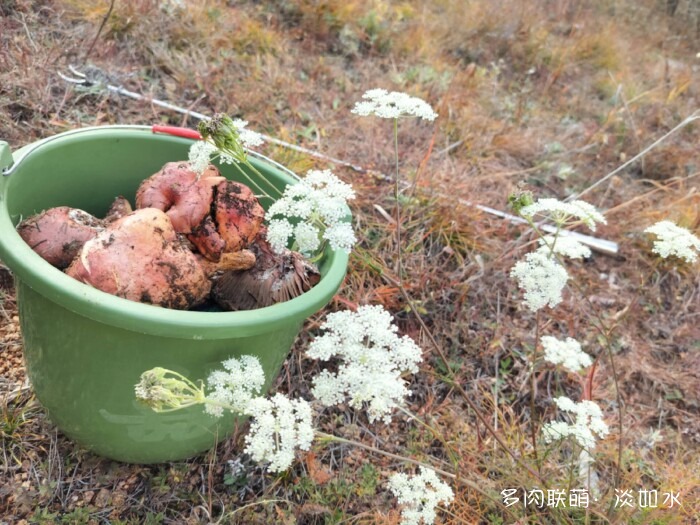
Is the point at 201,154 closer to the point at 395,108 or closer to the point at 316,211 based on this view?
the point at 316,211

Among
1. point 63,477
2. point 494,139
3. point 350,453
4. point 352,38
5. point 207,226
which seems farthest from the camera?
point 352,38

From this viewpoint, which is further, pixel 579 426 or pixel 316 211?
pixel 579 426

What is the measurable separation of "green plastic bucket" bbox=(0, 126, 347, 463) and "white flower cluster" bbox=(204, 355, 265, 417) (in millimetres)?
61

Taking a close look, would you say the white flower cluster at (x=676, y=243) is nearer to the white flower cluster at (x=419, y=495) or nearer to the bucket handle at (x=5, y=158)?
the white flower cluster at (x=419, y=495)

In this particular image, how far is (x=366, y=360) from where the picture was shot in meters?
0.95

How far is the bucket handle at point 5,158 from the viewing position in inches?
43.3

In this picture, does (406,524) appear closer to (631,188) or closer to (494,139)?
(494,139)

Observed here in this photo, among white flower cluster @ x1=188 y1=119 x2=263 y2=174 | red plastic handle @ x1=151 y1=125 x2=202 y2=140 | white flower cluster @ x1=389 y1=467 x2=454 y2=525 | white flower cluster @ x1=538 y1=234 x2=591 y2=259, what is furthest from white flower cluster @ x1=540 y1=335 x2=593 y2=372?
red plastic handle @ x1=151 y1=125 x2=202 y2=140

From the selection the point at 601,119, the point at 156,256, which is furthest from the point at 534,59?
the point at 156,256

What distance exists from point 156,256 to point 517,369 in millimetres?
1410

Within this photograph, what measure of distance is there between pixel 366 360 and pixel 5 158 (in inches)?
32.7

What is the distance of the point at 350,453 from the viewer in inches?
64.6

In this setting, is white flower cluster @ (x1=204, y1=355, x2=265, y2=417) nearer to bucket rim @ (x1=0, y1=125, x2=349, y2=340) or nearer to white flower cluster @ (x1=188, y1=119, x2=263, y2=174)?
bucket rim @ (x1=0, y1=125, x2=349, y2=340)

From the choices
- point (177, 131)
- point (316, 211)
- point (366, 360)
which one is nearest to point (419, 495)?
point (366, 360)
